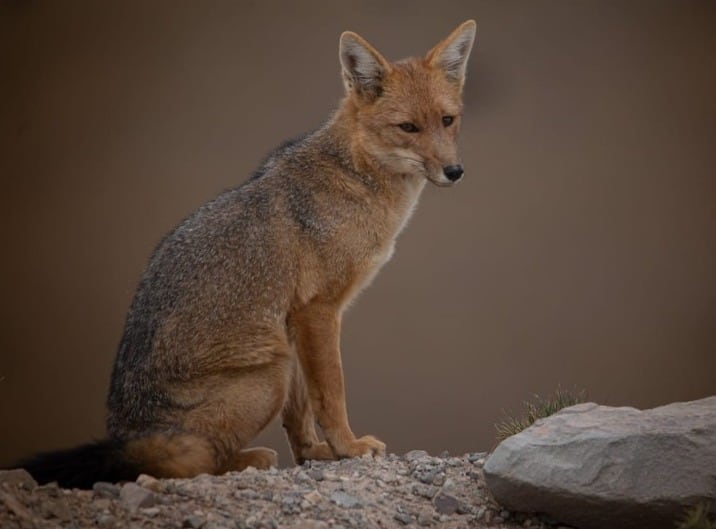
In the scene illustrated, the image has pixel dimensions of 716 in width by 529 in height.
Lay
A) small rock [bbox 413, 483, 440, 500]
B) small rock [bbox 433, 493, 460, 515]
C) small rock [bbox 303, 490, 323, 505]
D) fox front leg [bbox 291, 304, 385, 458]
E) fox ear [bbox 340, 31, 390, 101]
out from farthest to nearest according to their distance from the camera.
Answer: fox ear [bbox 340, 31, 390, 101] → fox front leg [bbox 291, 304, 385, 458] → small rock [bbox 413, 483, 440, 500] → small rock [bbox 433, 493, 460, 515] → small rock [bbox 303, 490, 323, 505]

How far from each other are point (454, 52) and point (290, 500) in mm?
2669

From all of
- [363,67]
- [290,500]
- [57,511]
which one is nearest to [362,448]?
[290,500]

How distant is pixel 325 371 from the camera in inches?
207

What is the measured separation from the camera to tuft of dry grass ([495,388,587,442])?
5.69 meters

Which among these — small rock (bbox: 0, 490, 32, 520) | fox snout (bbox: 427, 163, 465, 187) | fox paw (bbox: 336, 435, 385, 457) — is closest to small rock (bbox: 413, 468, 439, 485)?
fox paw (bbox: 336, 435, 385, 457)

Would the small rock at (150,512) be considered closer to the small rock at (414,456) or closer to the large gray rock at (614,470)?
the large gray rock at (614,470)

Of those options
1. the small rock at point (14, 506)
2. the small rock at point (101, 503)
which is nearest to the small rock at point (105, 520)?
the small rock at point (101, 503)

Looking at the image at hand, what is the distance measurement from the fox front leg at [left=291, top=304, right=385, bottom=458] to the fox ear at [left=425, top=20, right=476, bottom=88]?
1520 mm

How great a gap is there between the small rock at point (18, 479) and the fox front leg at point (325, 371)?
4.79 ft

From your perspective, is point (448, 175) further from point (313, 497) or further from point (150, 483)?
point (150, 483)

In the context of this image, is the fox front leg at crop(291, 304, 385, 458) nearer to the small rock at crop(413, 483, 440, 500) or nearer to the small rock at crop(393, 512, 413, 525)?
the small rock at crop(413, 483, 440, 500)

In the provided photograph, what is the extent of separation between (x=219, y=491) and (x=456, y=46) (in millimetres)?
2772

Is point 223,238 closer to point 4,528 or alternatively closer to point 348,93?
point 348,93

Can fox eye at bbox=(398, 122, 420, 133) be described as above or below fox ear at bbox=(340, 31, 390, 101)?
below
